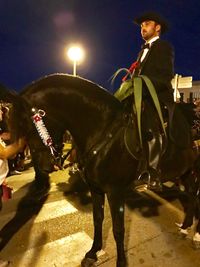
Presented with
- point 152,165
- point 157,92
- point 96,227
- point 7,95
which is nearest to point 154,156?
point 152,165

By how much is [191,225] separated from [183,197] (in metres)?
1.56

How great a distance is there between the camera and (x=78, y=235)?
4320 millimetres

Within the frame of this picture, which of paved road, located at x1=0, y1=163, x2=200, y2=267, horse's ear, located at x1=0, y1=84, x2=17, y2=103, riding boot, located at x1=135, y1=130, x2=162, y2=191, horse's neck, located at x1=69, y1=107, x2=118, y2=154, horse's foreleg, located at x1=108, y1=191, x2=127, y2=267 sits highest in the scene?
horse's ear, located at x1=0, y1=84, x2=17, y2=103

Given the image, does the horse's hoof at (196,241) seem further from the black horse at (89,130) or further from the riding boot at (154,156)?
the riding boot at (154,156)

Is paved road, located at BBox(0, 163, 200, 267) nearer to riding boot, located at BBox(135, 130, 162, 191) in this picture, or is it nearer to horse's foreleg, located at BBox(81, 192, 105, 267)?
horse's foreleg, located at BBox(81, 192, 105, 267)

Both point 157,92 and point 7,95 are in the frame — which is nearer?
point 7,95

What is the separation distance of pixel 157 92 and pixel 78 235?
8.78 ft

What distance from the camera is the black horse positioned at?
2566 mm

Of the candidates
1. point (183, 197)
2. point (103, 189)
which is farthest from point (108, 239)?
point (183, 197)

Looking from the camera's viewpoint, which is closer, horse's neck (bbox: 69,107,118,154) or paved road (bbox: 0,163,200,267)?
horse's neck (bbox: 69,107,118,154)

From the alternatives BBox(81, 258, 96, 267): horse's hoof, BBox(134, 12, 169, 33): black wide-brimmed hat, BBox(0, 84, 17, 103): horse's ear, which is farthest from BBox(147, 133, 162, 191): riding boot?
BBox(0, 84, 17, 103): horse's ear

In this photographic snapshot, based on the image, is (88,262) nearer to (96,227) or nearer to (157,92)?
(96,227)

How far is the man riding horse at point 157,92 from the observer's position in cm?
315

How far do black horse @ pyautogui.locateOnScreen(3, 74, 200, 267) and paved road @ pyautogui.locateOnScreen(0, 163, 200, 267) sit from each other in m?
0.44
